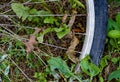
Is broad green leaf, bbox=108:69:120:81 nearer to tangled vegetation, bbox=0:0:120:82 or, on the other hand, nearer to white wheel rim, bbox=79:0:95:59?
tangled vegetation, bbox=0:0:120:82

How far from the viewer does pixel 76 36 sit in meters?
1.70

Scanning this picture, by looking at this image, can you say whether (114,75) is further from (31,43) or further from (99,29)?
(31,43)

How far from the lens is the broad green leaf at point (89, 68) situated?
4.97 ft

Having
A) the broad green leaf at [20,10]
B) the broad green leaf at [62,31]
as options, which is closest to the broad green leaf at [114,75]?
the broad green leaf at [62,31]

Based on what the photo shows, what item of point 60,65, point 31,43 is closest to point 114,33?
point 60,65

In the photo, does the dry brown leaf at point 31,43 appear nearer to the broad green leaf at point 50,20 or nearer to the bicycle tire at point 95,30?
the broad green leaf at point 50,20

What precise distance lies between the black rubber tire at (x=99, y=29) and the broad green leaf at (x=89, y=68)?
1.5 inches

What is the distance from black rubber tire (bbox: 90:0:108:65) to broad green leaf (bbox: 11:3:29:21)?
41cm

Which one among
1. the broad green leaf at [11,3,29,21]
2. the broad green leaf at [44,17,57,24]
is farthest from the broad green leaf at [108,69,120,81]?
the broad green leaf at [11,3,29,21]

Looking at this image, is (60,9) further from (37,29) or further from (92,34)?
(92,34)

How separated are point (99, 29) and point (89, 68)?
22 cm

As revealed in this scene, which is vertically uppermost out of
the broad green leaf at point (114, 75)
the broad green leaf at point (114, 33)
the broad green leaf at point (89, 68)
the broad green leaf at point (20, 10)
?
the broad green leaf at point (20, 10)

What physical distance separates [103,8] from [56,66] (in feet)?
1.34

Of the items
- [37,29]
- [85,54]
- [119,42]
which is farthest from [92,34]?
[37,29]
